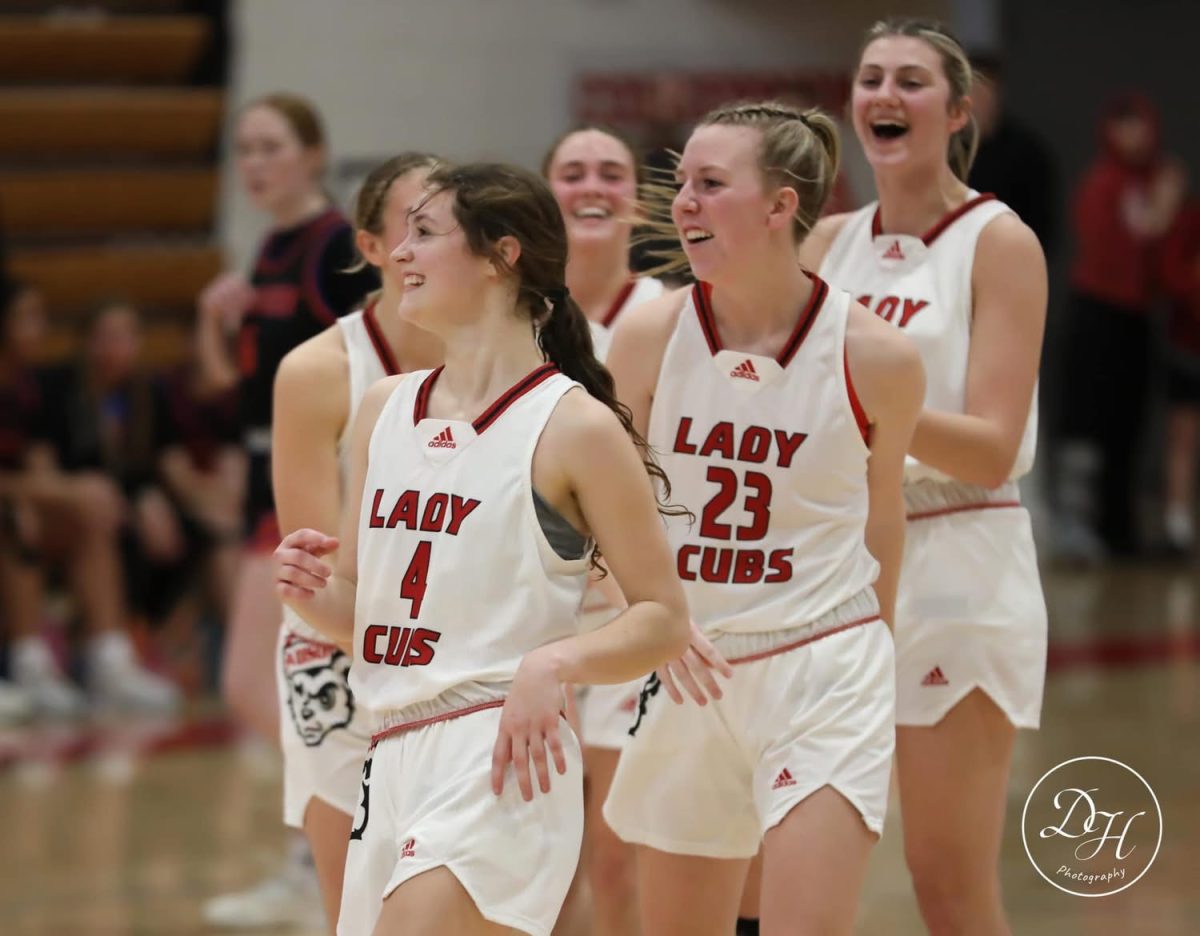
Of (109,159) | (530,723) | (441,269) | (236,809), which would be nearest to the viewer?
(530,723)

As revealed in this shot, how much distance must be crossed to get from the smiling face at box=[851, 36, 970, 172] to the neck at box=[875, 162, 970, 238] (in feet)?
0.13

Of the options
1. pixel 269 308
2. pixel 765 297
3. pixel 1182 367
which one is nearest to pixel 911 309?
pixel 765 297

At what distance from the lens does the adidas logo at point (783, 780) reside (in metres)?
3.12

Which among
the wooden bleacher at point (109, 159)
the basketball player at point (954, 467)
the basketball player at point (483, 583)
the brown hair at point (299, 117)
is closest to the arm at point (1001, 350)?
the basketball player at point (954, 467)

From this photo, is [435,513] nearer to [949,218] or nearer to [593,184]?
[949,218]

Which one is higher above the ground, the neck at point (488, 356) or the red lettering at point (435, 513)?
the neck at point (488, 356)

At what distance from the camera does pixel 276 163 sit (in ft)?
17.5

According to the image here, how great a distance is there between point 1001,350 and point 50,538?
259 inches

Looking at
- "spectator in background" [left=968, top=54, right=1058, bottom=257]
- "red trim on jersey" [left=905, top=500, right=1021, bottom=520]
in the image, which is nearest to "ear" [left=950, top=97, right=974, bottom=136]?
"red trim on jersey" [left=905, top=500, right=1021, bottom=520]

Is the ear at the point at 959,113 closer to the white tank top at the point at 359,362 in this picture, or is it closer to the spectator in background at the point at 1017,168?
the white tank top at the point at 359,362

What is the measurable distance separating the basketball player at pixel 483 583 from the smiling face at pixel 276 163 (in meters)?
2.45

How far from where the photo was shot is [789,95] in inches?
463

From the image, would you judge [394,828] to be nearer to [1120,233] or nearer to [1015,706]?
[1015,706]

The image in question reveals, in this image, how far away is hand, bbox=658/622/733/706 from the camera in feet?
10.00
